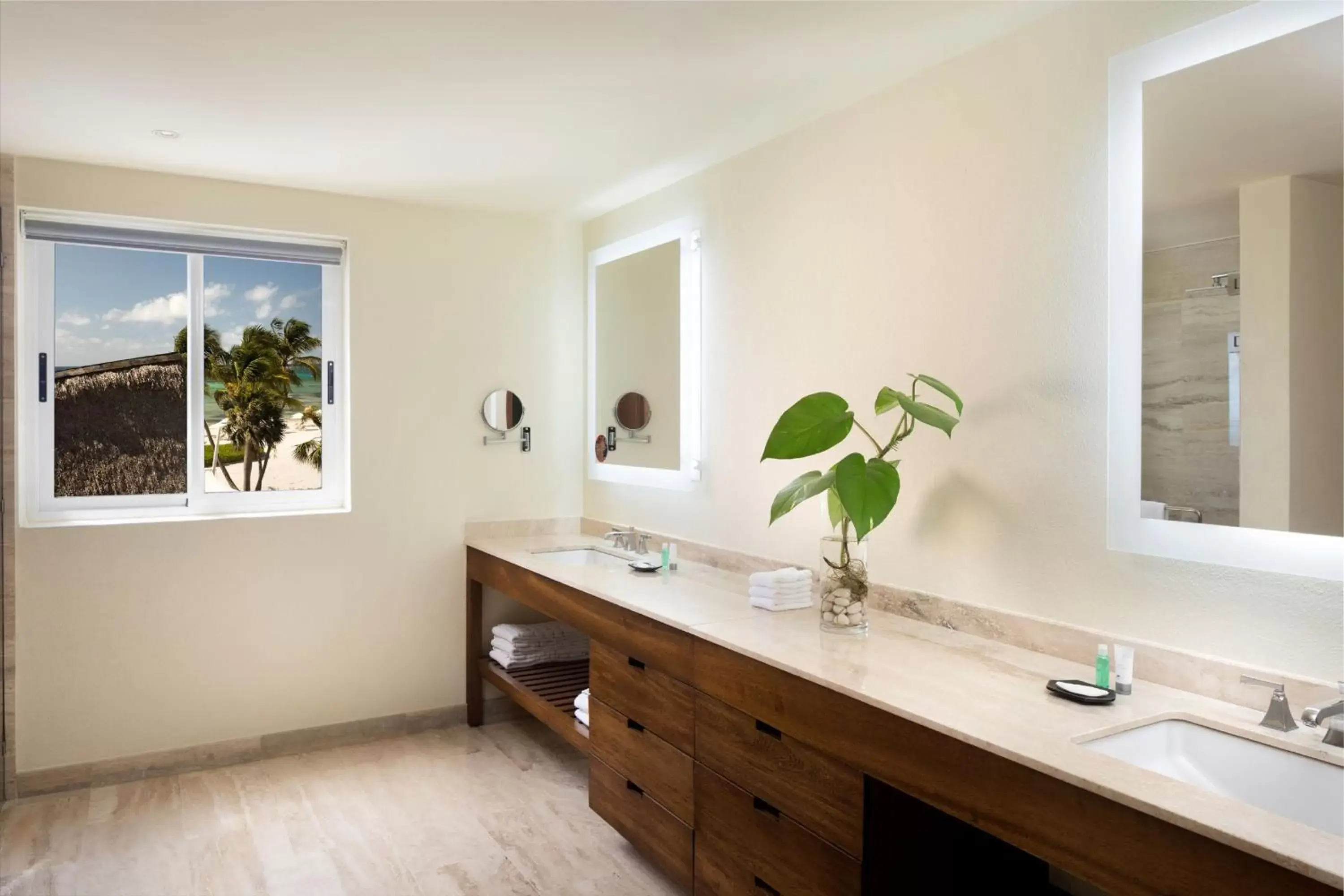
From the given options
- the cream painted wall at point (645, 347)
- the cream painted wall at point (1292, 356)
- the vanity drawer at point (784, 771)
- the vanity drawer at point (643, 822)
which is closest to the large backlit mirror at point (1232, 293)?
the cream painted wall at point (1292, 356)

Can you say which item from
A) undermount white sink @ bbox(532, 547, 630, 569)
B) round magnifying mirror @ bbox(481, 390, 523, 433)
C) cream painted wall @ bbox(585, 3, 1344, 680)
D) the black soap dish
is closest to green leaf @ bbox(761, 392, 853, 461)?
cream painted wall @ bbox(585, 3, 1344, 680)

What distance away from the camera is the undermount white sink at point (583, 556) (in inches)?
141

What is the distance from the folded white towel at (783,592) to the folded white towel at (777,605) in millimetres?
11

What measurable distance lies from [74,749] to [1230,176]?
13.0ft

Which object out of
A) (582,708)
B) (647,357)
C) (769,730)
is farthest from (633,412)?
(769,730)

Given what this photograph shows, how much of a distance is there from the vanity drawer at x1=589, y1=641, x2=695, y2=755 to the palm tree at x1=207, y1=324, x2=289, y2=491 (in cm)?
181

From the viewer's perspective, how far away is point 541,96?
8.66 ft

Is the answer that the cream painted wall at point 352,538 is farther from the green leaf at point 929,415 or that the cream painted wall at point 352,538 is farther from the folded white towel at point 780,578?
the green leaf at point 929,415

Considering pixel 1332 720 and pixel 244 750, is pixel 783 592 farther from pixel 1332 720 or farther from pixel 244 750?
pixel 244 750

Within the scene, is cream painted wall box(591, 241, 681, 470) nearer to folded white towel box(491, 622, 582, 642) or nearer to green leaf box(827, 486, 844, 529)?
folded white towel box(491, 622, 582, 642)

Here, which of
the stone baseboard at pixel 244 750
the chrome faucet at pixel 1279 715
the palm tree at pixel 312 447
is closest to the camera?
the chrome faucet at pixel 1279 715

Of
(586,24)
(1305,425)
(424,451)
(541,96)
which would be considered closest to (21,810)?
(424,451)

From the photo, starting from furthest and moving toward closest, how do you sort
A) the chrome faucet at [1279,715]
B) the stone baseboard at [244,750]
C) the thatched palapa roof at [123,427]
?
the thatched palapa roof at [123,427] → the stone baseboard at [244,750] → the chrome faucet at [1279,715]

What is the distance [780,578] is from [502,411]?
193cm
